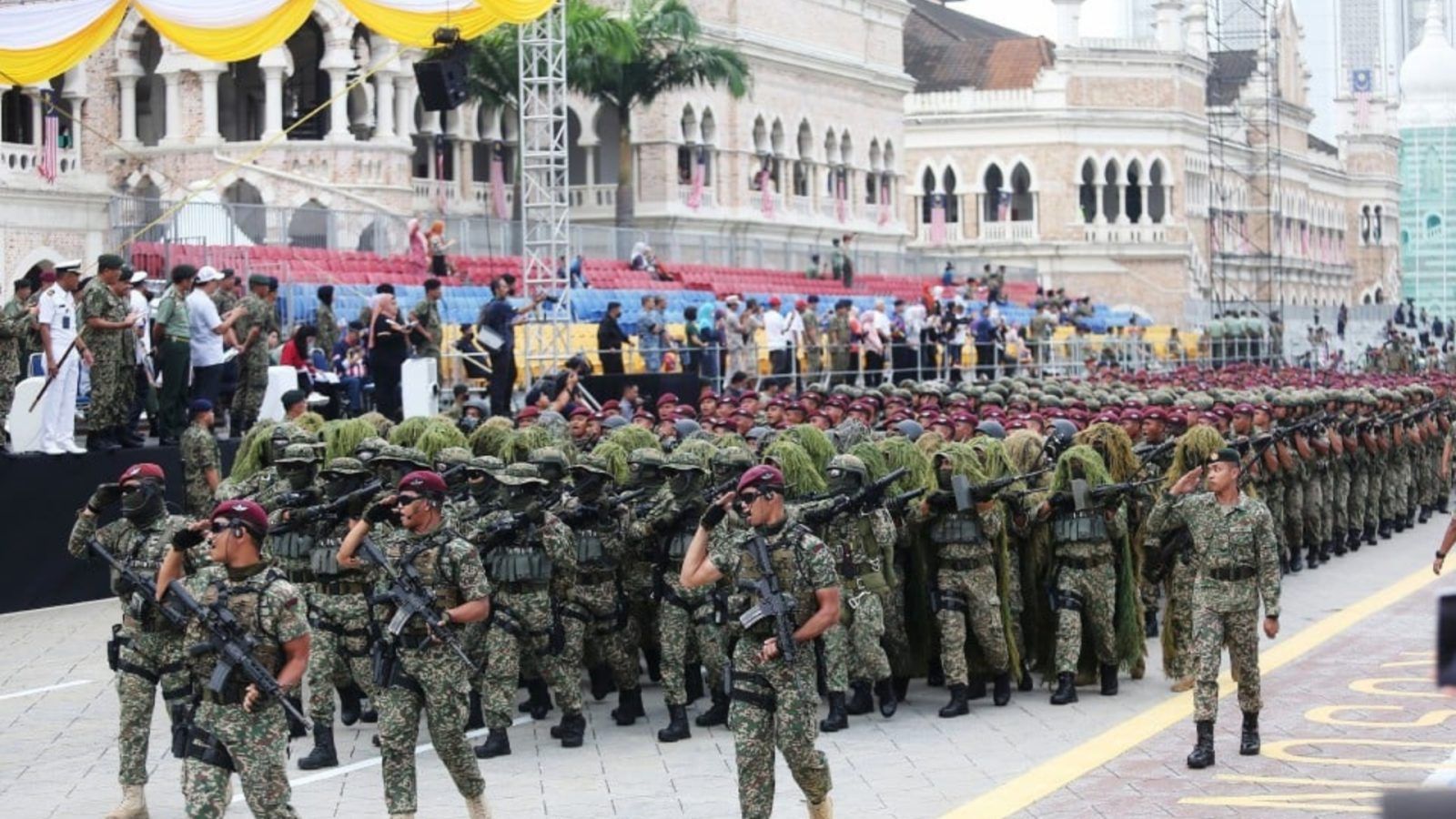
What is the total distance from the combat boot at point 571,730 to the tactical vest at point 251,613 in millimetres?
4046

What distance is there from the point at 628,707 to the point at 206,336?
7.44 meters

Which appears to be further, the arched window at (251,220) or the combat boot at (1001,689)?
the arched window at (251,220)

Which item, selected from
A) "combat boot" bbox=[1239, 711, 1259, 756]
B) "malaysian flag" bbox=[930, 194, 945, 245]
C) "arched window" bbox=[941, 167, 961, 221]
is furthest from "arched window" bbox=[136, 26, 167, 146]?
"arched window" bbox=[941, 167, 961, 221]

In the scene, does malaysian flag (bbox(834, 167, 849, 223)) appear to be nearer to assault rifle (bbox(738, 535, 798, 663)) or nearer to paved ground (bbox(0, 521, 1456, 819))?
paved ground (bbox(0, 521, 1456, 819))

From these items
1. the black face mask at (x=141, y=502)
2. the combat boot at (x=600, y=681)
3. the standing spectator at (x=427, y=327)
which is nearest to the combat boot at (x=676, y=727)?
the combat boot at (x=600, y=681)

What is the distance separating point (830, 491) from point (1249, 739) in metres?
2.76

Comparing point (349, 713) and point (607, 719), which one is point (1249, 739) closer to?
point (607, 719)

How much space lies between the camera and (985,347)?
121 feet

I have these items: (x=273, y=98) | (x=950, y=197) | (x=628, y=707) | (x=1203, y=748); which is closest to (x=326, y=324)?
(x=628, y=707)

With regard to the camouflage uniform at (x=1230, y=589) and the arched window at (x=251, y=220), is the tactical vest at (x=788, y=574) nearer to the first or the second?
the camouflage uniform at (x=1230, y=589)

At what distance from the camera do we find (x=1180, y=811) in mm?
12188

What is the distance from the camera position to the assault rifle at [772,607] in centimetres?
1098

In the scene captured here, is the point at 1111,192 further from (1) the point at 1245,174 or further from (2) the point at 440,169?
(2) the point at 440,169

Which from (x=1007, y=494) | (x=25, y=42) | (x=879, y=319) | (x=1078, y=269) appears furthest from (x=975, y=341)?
(x=1078, y=269)
